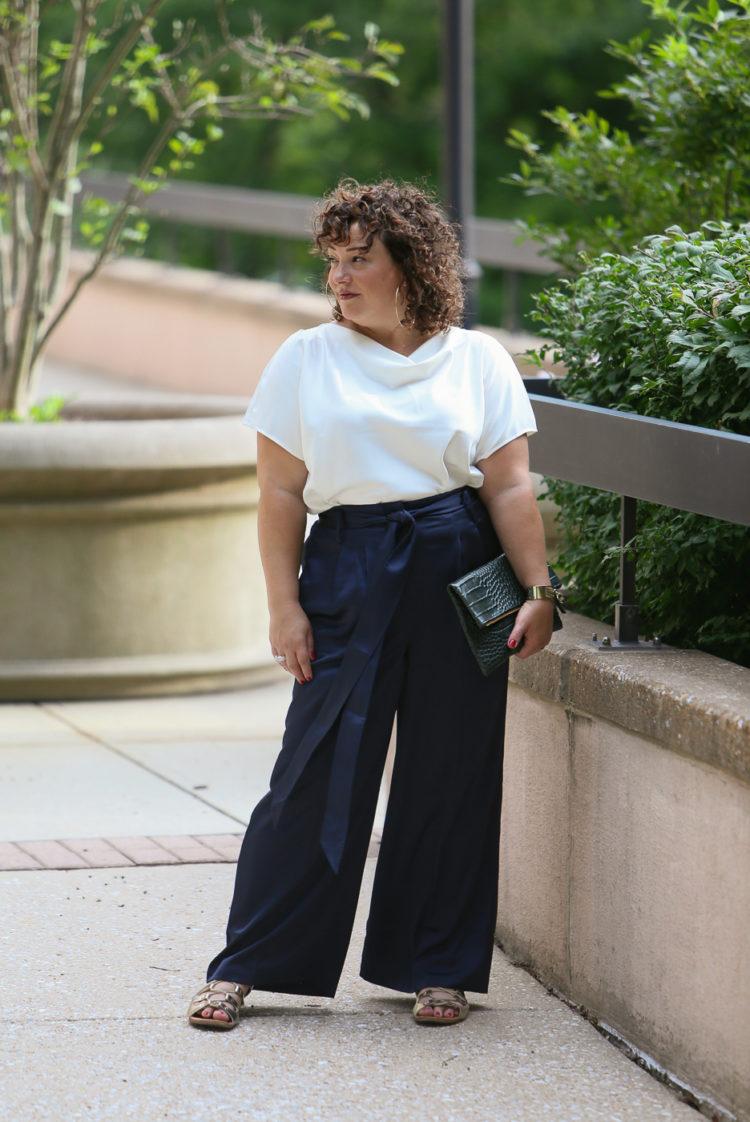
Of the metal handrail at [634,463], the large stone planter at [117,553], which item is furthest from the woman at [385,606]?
the large stone planter at [117,553]

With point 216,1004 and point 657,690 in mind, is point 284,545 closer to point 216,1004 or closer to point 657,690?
point 657,690

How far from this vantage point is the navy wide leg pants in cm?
338

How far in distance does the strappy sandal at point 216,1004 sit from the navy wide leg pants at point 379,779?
4 centimetres

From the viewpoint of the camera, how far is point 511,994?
371 centimetres

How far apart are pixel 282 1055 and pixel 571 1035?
611 millimetres

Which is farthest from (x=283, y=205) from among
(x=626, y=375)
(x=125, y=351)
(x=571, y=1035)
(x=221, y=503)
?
(x=571, y=1035)

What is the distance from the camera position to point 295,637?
3.39m

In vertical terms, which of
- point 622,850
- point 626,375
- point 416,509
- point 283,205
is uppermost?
point 283,205

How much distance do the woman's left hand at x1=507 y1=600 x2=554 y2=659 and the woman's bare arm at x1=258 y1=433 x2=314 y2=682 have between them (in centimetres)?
42

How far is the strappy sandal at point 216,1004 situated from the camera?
134 inches

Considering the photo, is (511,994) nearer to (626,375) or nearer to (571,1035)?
(571,1035)

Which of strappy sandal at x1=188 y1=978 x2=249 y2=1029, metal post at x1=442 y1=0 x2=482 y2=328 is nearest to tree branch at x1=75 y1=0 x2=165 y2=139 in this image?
metal post at x1=442 y1=0 x2=482 y2=328

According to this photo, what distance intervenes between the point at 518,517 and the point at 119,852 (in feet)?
5.93

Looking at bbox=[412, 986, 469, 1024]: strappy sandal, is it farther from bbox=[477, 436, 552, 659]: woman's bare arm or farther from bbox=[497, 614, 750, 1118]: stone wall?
bbox=[477, 436, 552, 659]: woman's bare arm
